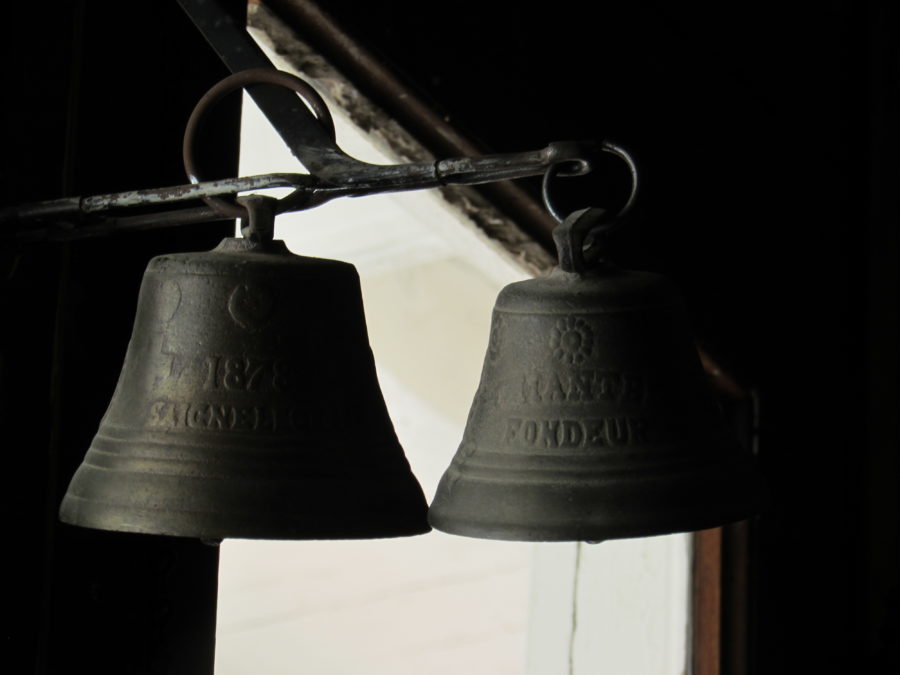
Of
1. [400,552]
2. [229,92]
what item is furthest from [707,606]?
[229,92]

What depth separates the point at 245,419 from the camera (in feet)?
2.73

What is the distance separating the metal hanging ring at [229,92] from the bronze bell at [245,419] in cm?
3

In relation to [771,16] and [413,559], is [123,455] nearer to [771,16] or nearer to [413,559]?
[413,559]

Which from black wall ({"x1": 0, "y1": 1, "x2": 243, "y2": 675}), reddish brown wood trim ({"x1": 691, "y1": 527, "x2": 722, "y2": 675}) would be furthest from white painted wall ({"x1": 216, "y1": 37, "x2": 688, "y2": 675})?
black wall ({"x1": 0, "y1": 1, "x2": 243, "y2": 675})

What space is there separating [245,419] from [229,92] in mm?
214

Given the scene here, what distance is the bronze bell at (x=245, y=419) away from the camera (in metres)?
0.81

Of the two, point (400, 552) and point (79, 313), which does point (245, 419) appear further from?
point (400, 552)

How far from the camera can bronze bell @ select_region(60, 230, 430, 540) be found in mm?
809

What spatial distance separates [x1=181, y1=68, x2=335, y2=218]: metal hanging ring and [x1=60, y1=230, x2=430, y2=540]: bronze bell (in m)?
0.03

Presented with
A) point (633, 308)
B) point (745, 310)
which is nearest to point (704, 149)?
point (745, 310)

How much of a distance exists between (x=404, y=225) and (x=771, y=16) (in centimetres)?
72

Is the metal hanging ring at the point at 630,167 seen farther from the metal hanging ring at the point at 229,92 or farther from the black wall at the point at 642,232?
the black wall at the point at 642,232

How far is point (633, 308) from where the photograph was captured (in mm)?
869

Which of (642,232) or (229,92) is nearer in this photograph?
(229,92)
